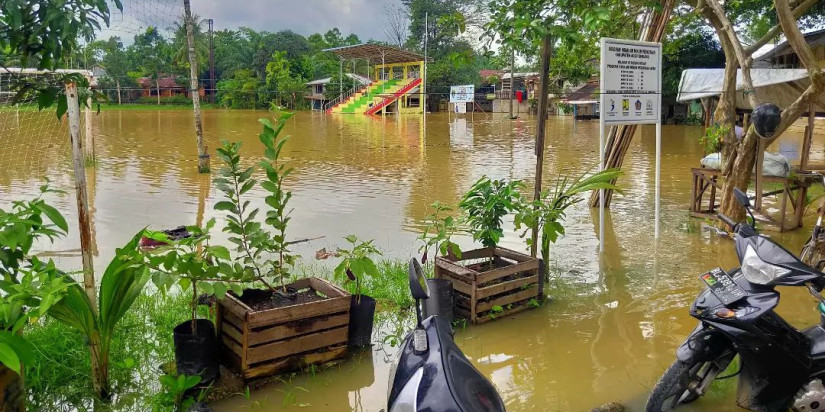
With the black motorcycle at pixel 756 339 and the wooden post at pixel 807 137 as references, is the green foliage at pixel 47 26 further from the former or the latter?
the wooden post at pixel 807 137

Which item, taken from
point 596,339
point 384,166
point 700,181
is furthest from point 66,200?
point 700,181

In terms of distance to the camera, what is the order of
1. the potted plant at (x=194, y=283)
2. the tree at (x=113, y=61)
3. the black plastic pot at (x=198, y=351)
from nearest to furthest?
1. the potted plant at (x=194, y=283)
2. the black plastic pot at (x=198, y=351)
3. the tree at (x=113, y=61)

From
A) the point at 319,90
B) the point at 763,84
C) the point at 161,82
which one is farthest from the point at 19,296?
the point at 161,82

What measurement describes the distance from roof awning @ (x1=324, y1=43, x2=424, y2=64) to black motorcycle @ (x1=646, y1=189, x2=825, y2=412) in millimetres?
35906

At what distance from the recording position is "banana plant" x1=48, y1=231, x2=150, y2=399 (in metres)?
3.16

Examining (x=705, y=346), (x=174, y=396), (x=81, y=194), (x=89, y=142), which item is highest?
(x=89, y=142)

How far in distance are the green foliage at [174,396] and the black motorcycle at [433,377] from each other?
5.39 ft

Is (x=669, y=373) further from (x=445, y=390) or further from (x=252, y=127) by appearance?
(x=252, y=127)

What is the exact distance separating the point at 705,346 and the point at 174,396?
8.75 feet

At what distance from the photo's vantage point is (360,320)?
412 cm

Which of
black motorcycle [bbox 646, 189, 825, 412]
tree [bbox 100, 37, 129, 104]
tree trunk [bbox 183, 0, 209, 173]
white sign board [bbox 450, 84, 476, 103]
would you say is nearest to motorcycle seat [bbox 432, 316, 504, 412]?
black motorcycle [bbox 646, 189, 825, 412]

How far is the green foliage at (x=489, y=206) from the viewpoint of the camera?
497 centimetres

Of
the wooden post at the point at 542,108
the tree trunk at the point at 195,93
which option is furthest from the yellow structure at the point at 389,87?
the wooden post at the point at 542,108

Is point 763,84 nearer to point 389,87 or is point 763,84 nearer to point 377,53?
point 377,53
